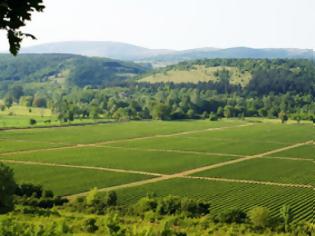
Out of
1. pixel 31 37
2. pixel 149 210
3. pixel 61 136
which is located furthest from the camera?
pixel 61 136

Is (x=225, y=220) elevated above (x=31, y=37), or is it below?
below

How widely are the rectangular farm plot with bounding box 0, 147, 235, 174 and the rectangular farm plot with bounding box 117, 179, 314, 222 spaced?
13.7 meters

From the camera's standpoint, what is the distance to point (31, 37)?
45.0 ft

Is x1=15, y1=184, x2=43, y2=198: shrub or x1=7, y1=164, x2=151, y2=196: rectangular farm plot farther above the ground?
x1=15, y1=184, x2=43, y2=198: shrub

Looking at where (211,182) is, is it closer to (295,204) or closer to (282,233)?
(295,204)

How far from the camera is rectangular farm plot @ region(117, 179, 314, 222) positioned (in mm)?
61206

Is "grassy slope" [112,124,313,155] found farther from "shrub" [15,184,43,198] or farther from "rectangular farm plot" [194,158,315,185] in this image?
"shrub" [15,184,43,198]

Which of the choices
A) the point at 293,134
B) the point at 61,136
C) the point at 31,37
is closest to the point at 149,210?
the point at 31,37

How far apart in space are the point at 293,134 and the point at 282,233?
378ft

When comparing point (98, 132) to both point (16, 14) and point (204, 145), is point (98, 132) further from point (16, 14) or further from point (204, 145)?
point (16, 14)

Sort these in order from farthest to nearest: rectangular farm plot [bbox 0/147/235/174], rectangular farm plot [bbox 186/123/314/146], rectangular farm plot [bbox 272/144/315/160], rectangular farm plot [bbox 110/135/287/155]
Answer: rectangular farm plot [bbox 186/123/314/146]
rectangular farm plot [bbox 110/135/287/155]
rectangular farm plot [bbox 272/144/315/160]
rectangular farm plot [bbox 0/147/235/174]

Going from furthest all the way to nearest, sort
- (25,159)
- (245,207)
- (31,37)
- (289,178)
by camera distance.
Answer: (25,159), (289,178), (245,207), (31,37)

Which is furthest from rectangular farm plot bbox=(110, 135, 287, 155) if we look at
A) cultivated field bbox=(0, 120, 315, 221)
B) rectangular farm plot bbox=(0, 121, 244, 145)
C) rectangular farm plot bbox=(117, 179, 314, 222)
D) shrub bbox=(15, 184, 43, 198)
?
shrub bbox=(15, 184, 43, 198)

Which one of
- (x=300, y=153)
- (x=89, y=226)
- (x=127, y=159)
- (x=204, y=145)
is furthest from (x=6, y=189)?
(x=204, y=145)
